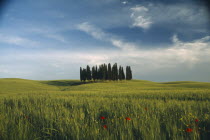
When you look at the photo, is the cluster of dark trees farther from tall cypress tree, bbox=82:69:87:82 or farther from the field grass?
the field grass

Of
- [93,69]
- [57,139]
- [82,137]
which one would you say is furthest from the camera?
[93,69]

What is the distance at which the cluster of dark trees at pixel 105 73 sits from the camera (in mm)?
64688

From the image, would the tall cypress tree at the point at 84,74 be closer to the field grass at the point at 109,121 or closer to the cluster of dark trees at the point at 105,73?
the cluster of dark trees at the point at 105,73

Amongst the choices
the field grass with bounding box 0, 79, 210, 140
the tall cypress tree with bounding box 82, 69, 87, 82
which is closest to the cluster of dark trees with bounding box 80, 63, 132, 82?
the tall cypress tree with bounding box 82, 69, 87, 82

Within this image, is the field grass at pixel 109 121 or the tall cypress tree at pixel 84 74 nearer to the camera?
the field grass at pixel 109 121

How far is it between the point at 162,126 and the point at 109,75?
6158 cm

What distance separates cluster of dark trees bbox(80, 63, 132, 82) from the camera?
64688 millimetres

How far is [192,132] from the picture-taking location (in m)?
2.34

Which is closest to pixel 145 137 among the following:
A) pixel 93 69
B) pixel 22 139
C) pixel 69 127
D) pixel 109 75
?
pixel 69 127

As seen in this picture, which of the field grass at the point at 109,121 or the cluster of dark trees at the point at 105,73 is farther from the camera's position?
the cluster of dark trees at the point at 105,73

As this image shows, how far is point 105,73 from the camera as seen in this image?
6556 cm

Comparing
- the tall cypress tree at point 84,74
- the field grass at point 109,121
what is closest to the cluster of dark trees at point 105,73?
the tall cypress tree at point 84,74

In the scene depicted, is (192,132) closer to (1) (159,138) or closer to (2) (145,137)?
(1) (159,138)

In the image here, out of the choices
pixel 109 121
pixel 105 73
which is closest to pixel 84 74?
pixel 105 73
